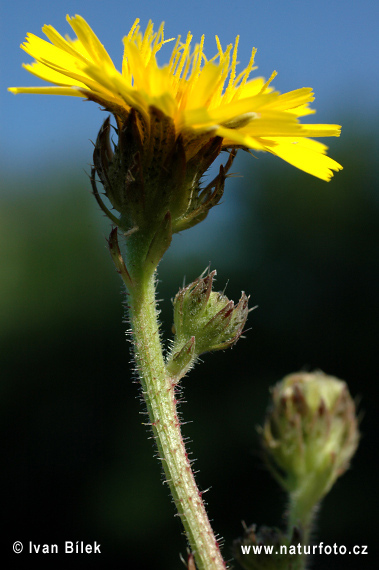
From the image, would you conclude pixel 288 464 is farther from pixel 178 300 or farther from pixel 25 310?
pixel 25 310

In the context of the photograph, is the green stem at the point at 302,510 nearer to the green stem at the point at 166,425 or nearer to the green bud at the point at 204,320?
the green stem at the point at 166,425

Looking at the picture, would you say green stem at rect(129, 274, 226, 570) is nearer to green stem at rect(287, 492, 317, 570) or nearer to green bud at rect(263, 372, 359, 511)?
green stem at rect(287, 492, 317, 570)

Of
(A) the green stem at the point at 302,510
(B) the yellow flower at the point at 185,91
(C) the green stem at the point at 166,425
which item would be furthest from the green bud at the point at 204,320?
(A) the green stem at the point at 302,510

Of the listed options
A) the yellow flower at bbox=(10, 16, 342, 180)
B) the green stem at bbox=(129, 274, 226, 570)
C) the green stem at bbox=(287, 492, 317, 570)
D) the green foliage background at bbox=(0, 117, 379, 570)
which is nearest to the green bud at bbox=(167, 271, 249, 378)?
the green stem at bbox=(129, 274, 226, 570)

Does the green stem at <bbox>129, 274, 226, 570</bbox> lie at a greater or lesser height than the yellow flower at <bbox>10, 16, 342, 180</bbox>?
lesser

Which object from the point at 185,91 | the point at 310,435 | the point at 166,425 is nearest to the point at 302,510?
the point at 310,435
